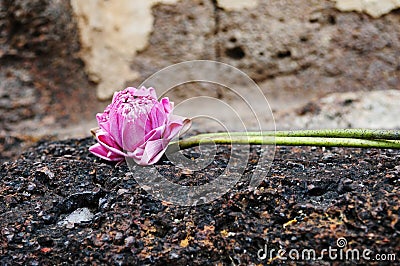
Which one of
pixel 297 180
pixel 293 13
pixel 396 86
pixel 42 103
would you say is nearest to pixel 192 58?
pixel 293 13

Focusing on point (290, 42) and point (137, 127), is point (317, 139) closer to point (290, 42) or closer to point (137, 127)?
point (137, 127)

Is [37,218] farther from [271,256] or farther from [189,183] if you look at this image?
[271,256]

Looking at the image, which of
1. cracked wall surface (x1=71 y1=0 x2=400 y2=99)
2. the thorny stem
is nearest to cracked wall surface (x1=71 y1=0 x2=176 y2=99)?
cracked wall surface (x1=71 y1=0 x2=400 y2=99)

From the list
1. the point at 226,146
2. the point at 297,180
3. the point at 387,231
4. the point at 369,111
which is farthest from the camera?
the point at 369,111

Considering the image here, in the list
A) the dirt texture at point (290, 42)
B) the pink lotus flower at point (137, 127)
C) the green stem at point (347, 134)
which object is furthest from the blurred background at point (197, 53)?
the pink lotus flower at point (137, 127)

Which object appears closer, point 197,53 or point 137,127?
point 137,127

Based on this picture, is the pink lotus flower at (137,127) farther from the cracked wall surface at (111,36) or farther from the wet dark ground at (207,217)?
the cracked wall surface at (111,36)

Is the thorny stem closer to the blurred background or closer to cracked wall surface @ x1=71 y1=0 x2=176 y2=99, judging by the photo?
the blurred background

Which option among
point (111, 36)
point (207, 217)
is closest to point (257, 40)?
point (111, 36)
